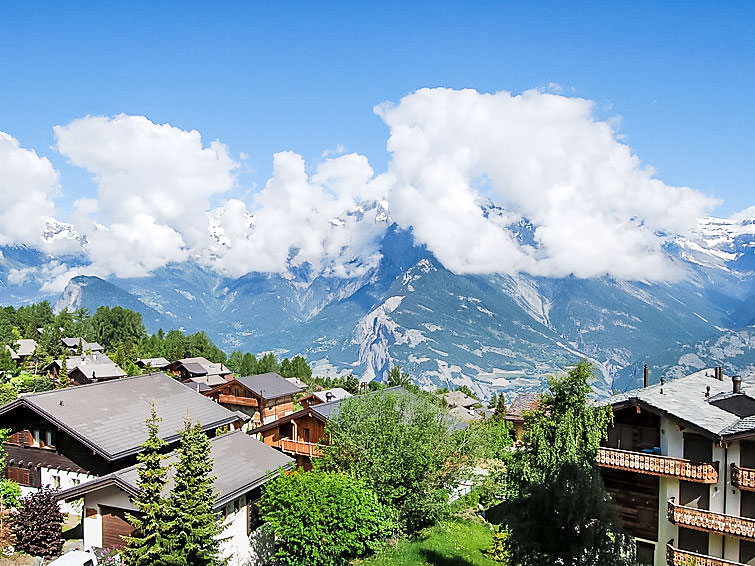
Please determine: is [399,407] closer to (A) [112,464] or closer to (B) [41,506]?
(A) [112,464]

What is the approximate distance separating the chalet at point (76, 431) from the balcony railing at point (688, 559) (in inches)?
900

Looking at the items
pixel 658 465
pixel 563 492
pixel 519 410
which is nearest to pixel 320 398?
pixel 519 410

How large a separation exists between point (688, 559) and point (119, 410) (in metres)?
26.7

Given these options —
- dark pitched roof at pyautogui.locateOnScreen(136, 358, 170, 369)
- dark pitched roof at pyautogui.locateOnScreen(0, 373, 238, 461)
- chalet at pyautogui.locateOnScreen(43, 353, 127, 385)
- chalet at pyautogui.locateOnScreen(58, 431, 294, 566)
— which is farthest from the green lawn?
dark pitched roof at pyautogui.locateOnScreen(136, 358, 170, 369)

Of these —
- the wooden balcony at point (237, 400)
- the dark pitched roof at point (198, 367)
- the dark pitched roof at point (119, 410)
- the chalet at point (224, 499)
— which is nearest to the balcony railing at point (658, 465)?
the chalet at point (224, 499)

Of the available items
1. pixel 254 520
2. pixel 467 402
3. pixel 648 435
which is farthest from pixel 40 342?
pixel 648 435

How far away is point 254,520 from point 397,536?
6.77m

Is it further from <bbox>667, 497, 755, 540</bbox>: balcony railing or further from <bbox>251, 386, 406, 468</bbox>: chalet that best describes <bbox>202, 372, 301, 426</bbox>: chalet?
<bbox>667, 497, 755, 540</bbox>: balcony railing

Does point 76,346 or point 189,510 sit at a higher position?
point 76,346

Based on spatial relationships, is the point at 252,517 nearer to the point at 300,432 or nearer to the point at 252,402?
the point at 300,432

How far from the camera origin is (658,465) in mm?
23391

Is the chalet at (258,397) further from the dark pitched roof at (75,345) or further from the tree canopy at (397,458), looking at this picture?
the dark pitched roof at (75,345)

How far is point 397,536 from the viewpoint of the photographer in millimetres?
26438

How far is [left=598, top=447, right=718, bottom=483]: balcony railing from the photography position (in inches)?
892
